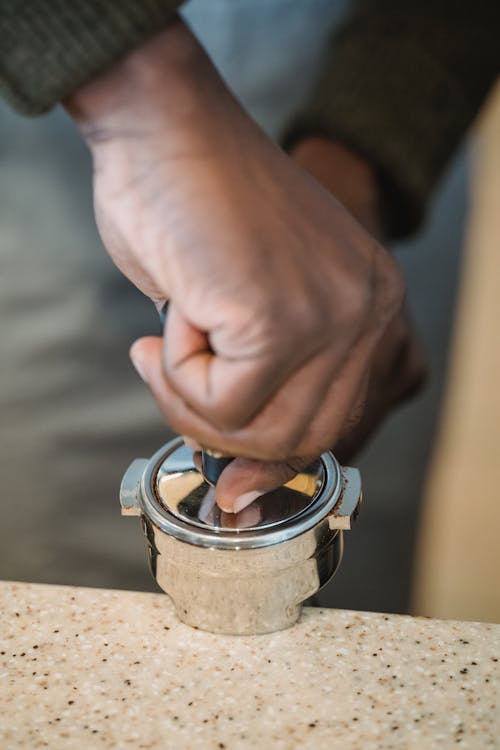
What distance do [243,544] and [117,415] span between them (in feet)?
1.77

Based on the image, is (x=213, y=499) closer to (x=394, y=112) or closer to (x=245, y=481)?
(x=245, y=481)

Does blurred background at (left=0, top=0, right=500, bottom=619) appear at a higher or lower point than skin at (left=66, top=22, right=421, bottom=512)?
lower

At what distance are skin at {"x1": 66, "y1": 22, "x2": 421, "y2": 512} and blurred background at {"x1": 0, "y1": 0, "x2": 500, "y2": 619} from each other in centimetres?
52

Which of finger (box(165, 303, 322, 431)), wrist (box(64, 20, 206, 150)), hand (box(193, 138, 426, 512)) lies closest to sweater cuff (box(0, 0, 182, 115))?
wrist (box(64, 20, 206, 150))

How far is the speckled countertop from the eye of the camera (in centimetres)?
43

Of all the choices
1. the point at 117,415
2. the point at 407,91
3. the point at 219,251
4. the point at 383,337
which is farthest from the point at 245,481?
the point at 407,91

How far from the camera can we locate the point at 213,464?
495 mm

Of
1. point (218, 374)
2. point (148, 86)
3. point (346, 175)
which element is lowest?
point (346, 175)

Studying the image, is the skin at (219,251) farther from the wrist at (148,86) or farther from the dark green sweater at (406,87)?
the dark green sweater at (406,87)

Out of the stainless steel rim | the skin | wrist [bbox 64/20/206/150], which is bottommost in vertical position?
the stainless steel rim

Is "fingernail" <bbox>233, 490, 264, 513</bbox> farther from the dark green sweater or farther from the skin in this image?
the dark green sweater

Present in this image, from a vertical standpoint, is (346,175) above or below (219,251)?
below

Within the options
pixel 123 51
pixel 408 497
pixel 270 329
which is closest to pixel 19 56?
pixel 123 51

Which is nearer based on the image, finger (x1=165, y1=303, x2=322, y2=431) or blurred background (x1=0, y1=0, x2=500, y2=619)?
finger (x1=165, y1=303, x2=322, y2=431)
